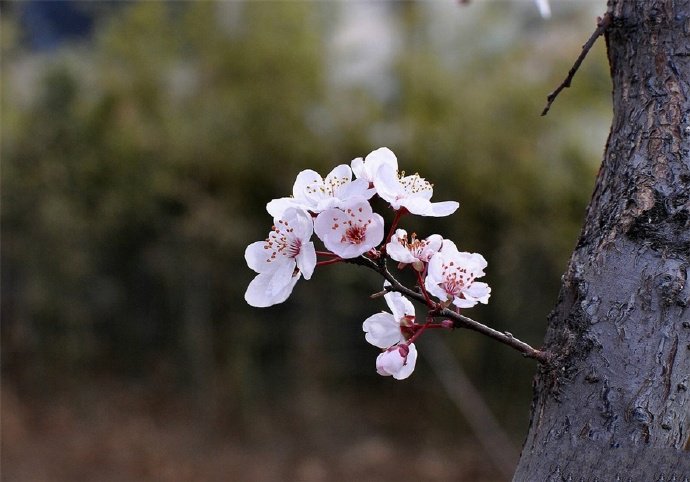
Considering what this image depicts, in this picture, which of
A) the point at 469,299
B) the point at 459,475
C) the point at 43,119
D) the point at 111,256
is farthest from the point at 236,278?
the point at 469,299

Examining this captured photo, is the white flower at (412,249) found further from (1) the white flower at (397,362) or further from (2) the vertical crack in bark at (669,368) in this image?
(2) the vertical crack in bark at (669,368)

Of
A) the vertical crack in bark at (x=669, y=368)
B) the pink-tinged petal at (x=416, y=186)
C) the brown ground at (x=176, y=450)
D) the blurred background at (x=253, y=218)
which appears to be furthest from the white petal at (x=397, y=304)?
the brown ground at (x=176, y=450)

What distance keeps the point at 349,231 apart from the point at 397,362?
13 centimetres

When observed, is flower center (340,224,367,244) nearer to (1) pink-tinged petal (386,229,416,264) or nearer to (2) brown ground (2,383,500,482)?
(1) pink-tinged petal (386,229,416,264)

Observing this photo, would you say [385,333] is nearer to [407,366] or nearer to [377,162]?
[407,366]

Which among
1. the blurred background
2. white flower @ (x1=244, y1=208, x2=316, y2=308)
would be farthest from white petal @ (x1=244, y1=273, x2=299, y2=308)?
the blurred background

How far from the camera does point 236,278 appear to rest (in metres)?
4.04

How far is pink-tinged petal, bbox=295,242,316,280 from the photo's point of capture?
64 centimetres

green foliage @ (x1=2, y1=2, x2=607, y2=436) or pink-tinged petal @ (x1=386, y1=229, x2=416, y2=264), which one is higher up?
pink-tinged petal @ (x1=386, y1=229, x2=416, y2=264)

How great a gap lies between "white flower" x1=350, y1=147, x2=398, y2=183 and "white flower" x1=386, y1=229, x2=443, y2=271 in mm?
59

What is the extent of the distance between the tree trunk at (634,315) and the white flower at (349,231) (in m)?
0.20

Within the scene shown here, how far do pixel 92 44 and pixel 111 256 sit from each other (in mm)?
1221

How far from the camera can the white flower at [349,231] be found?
63 cm

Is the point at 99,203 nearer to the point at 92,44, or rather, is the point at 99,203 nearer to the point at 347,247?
the point at 92,44
